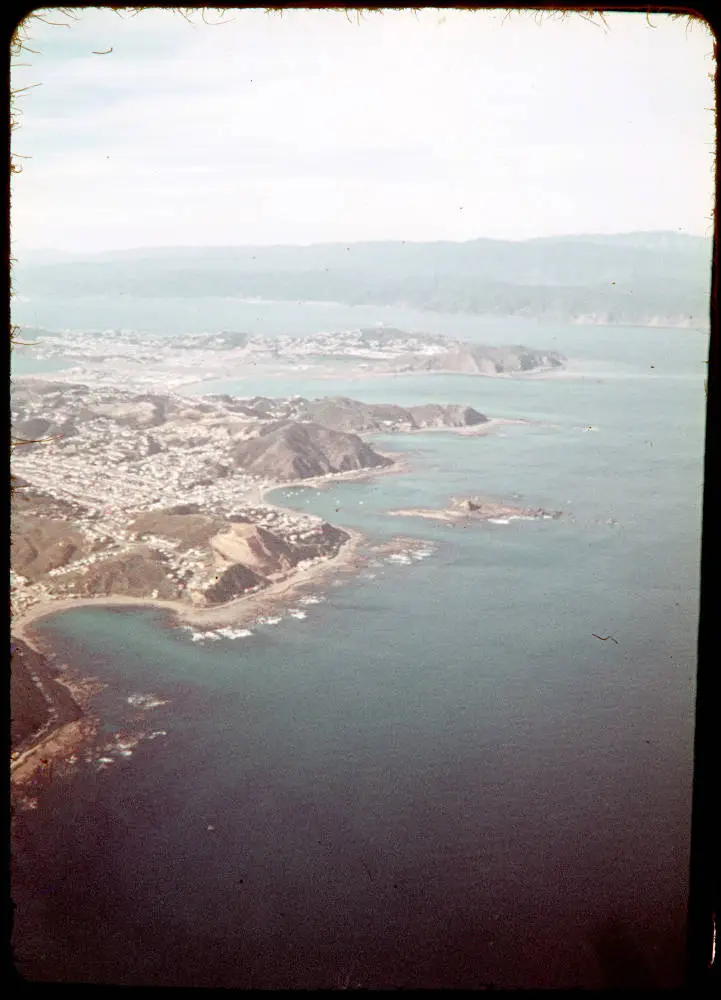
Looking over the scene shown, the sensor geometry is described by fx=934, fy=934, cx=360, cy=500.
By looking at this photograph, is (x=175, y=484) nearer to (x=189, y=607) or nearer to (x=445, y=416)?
(x=189, y=607)

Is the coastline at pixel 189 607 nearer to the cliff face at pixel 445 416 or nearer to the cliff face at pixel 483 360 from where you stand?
the cliff face at pixel 445 416

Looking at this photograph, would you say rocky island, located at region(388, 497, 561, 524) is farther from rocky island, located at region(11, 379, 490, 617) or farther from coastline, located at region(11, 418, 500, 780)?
rocky island, located at region(11, 379, 490, 617)

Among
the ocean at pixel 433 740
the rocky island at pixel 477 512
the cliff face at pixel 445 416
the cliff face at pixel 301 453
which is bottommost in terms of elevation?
the ocean at pixel 433 740

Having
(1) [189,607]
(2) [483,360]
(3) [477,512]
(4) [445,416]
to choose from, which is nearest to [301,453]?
(4) [445,416]

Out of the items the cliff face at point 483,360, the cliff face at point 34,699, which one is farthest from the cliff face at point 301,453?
the cliff face at point 34,699

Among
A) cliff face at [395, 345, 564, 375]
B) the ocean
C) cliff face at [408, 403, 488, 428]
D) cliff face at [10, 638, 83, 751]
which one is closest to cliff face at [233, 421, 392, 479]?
the ocean

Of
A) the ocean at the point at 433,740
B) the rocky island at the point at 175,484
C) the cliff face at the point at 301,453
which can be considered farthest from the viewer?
the cliff face at the point at 301,453

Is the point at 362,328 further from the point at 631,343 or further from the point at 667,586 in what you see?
the point at 667,586
